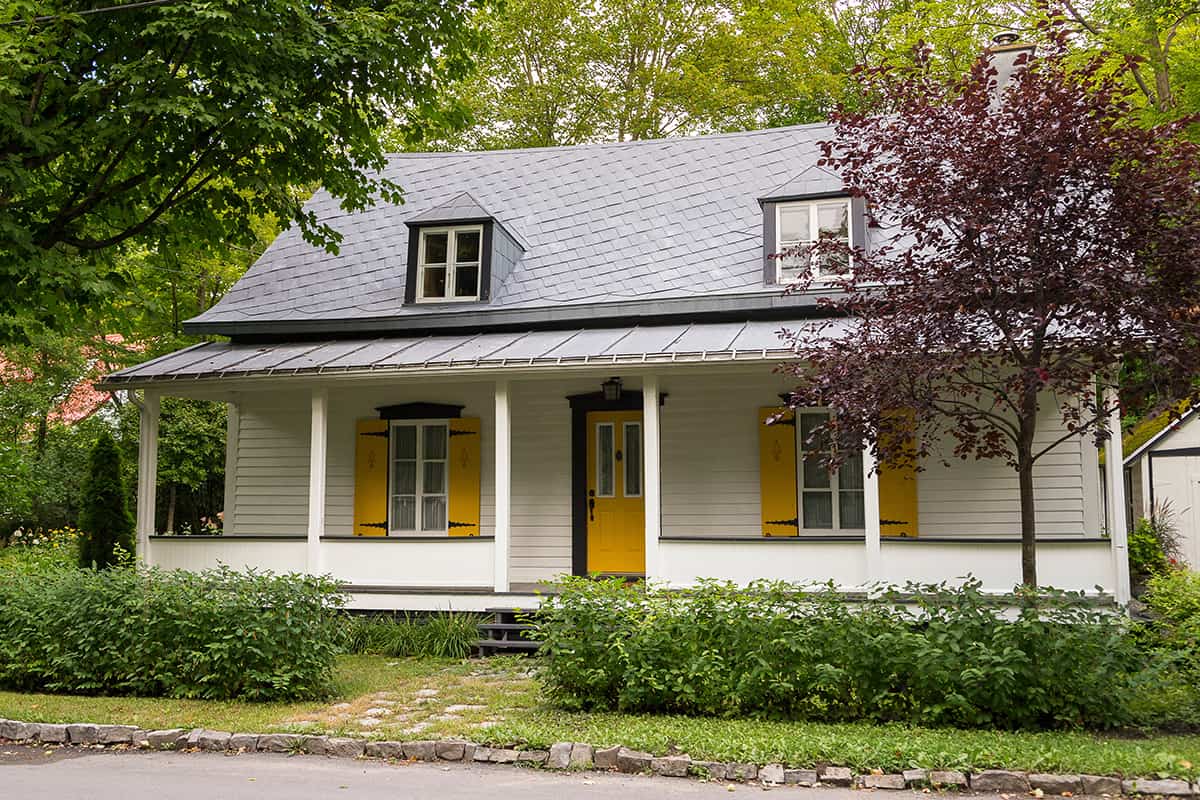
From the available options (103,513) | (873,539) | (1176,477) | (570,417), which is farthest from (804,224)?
(103,513)

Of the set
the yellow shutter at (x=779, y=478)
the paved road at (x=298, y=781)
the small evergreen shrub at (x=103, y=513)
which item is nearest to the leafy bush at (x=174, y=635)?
the paved road at (x=298, y=781)

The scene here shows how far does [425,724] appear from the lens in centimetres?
789

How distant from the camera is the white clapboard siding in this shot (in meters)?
14.5

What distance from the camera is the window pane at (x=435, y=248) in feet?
46.4

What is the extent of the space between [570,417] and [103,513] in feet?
29.7

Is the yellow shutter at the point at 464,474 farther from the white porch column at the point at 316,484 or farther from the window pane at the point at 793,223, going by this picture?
the window pane at the point at 793,223

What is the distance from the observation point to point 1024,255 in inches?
306

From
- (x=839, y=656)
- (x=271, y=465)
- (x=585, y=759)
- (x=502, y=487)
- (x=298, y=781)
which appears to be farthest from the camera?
(x=271, y=465)

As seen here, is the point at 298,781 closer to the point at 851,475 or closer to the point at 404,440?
the point at 404,440

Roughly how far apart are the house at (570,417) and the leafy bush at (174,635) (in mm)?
2789

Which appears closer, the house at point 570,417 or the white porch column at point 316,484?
the house at point 570,417

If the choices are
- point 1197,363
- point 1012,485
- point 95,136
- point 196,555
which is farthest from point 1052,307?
point 196,555

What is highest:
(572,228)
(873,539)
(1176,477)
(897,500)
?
(572,228)

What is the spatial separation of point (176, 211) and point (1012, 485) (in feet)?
34.4
